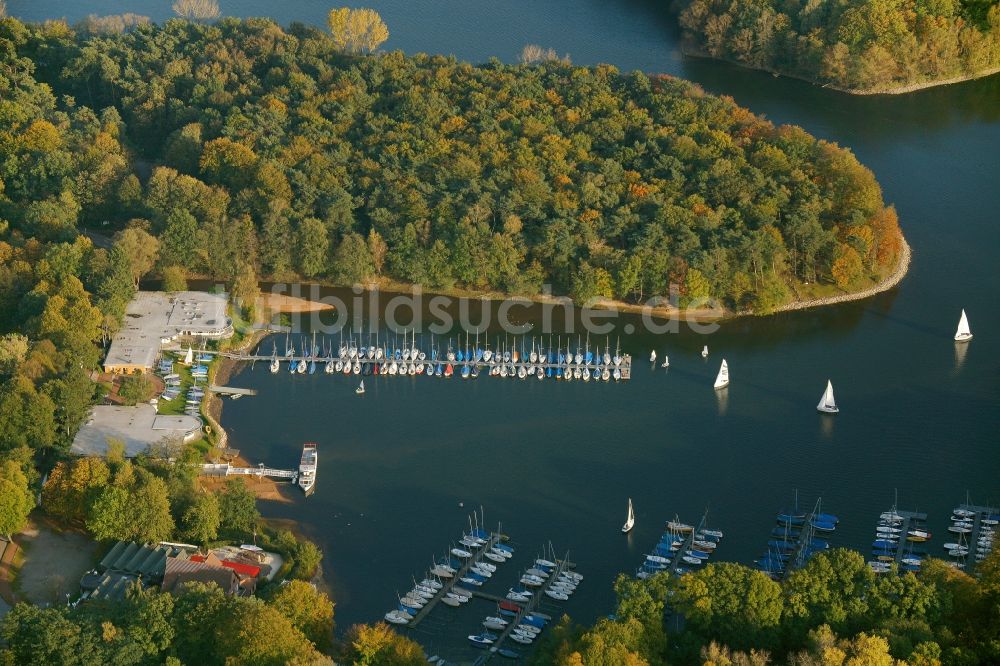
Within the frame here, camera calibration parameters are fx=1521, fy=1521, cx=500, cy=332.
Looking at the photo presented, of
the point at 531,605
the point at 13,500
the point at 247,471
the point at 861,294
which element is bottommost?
the point at 531,605

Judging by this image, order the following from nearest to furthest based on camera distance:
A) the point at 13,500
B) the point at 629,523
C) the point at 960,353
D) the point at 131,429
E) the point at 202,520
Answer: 1. the point at 13,500
2. the point at 202,520
3. the point at 629,523
4. the point at 131,429
5. the point at 960,353

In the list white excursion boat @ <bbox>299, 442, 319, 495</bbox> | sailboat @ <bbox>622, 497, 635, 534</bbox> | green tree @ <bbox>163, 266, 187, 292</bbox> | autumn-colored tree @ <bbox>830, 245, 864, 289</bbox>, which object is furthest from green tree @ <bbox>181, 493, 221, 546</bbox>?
autumn-colored tree @ <bbox>830, 245, 864, 289</bbox>

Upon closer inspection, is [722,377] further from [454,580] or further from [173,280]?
[173,280]

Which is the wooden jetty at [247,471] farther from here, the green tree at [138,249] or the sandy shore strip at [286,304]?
the green tree at [138,249]

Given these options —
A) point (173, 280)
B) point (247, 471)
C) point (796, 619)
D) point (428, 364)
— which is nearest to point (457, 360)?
point (428, 364)

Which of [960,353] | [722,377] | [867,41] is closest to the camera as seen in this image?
[722,377]
